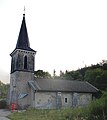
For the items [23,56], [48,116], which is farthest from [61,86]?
[48,116]

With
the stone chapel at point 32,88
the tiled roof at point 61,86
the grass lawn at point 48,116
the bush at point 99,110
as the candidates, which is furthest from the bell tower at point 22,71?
the bush at point 99,110

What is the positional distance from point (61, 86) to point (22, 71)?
7.99 metres

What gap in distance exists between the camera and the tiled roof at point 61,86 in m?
38.9

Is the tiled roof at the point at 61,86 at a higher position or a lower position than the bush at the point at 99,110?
higher

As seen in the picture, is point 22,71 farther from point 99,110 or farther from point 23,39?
point 99,110

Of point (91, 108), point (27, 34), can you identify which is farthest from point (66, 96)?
point (91, 108)

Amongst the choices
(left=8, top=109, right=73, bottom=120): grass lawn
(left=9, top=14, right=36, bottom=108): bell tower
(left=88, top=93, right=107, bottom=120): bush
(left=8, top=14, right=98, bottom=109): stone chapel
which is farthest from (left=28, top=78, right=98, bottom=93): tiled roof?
(left=88, top=93, right=107, bottom=120): bush

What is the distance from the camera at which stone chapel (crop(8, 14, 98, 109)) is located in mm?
37719

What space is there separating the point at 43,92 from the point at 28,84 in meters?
3.47

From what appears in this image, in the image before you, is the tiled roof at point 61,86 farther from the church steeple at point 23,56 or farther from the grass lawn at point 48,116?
the grass lawn at point 48,116

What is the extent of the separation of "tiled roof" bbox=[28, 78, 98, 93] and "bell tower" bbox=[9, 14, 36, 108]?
2117 millimetres

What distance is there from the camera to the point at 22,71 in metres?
39.8

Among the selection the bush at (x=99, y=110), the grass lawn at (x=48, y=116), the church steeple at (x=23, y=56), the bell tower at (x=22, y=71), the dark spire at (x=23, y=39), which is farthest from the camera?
the dark spire at (x=23, y=39)

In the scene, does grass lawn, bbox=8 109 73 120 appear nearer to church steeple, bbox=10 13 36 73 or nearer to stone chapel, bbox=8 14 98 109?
stone chapel, bbox=8 14 98 109
